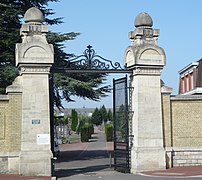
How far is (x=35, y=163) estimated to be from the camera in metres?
18.4

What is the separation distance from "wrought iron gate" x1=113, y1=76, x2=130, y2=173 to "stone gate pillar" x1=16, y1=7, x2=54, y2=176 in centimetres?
331

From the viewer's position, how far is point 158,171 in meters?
19.3

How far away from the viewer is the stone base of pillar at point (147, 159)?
765 inches

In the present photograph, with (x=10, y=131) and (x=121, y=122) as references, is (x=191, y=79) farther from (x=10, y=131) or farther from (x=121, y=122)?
(x=10, y=131)

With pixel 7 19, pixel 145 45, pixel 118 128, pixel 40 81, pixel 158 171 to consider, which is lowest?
pixel 158 171

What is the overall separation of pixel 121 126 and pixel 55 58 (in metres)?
7.29

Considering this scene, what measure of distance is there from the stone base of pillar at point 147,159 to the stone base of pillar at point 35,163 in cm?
349

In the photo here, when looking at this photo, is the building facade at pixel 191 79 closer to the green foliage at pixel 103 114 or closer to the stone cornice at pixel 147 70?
the stone cornice at pixel 147 70

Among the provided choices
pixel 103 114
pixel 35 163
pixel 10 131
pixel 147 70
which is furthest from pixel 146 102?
pixel 103 114

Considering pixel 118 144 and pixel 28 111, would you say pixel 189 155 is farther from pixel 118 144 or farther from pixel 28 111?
pixel 28 111

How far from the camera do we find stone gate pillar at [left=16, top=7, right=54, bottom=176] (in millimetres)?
18469

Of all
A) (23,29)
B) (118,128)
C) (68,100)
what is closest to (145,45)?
(118,128)

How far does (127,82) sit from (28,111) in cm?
429

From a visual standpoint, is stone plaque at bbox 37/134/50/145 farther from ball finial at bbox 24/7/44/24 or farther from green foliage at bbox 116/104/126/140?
ball finial at bbox 24/7/44/24
